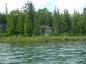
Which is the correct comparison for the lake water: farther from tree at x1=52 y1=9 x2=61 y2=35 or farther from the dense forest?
tree at x1=52 y1=9 x2=61 y2=35

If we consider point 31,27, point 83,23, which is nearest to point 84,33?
point 83,23

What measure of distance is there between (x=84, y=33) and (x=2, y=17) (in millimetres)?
27632

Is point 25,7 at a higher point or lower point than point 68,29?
higher

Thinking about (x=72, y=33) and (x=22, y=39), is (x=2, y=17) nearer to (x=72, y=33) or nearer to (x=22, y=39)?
(x=72, y=33)

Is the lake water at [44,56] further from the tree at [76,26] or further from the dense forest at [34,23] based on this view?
the tree at [76,26]

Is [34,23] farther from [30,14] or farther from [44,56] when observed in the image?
[44,56]

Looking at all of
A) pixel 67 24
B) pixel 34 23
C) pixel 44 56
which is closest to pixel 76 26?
pixel 67 24

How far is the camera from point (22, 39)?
213 ft

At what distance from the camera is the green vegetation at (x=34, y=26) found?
68.0m

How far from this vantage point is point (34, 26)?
75.5 metres

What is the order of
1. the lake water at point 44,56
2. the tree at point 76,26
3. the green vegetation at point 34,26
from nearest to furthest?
the lake water at point 44,56
the green vegetation at point 34,26
the tree at point 76,26

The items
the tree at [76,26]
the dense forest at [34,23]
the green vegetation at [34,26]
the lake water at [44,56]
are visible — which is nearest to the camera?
the lake water at [44,56]

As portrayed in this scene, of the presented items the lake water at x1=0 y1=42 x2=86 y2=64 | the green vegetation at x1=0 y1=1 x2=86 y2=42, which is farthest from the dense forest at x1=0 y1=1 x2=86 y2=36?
the lake water at x1=0 y1=42 x2=86 y2=64

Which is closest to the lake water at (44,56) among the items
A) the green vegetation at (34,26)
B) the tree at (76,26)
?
the green vegetation at (34,26)
